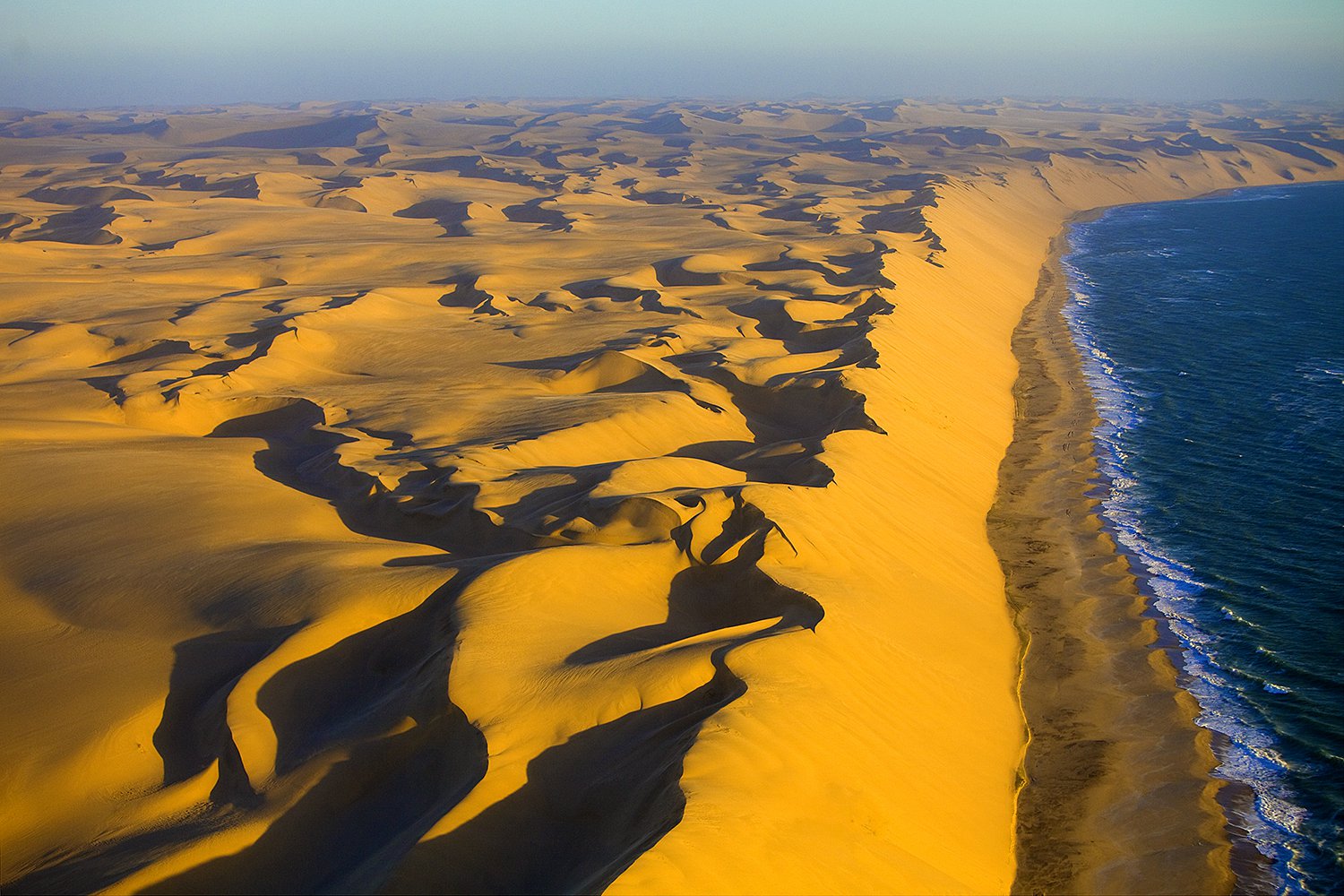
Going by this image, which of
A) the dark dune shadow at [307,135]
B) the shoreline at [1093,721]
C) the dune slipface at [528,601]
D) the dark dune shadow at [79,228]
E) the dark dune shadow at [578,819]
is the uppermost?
the dark dune shadow at [578,819]

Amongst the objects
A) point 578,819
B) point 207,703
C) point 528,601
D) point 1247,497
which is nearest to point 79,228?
point 207,703

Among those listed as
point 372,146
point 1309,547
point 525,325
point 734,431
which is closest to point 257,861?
point 734,431

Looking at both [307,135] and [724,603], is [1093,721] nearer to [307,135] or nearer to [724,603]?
[724,603]

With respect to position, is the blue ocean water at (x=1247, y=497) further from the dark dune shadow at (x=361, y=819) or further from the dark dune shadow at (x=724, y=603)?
the dark dune shadow at (x=361, y=819)

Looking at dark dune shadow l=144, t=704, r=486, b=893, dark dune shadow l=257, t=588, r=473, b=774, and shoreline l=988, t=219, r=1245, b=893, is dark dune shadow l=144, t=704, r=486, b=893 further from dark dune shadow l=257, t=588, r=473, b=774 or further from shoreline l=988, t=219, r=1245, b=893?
shoreline l=988, t=219, r=1245, b=893

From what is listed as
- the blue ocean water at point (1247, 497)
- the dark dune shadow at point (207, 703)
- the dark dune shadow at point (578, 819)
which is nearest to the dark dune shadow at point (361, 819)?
the dark dune shadow at point (578, 819)

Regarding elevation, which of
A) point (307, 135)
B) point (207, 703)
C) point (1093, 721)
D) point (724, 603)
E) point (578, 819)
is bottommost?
point (307, 135)

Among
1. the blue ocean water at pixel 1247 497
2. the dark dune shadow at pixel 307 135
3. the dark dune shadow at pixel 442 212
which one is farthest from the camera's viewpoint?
the dark dune shadow at pixel 307 135
